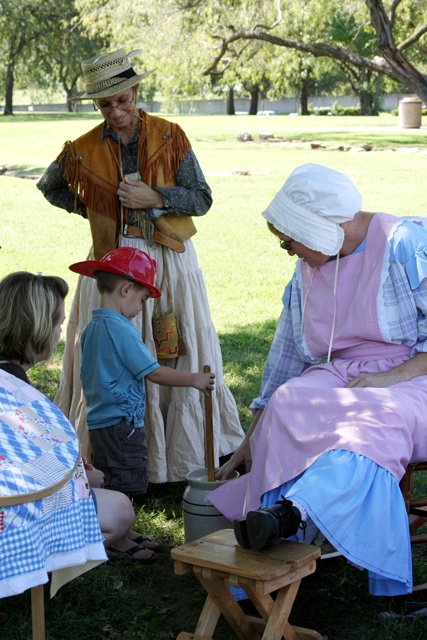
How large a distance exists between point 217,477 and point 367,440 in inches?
33.9

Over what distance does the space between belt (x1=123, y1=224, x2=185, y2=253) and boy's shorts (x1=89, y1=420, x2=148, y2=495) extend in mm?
935

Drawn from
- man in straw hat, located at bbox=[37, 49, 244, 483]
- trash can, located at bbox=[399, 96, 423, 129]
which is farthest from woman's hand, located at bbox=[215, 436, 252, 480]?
trash can, located at bbox=[399, 96, 423, 129]

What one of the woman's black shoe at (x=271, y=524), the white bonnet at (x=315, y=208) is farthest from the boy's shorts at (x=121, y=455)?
the woman's black shoe at (x=271, y=524)

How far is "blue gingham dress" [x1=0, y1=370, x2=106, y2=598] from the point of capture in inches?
92.0

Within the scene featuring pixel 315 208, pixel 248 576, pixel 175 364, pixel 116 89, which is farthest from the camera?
pixel 175 364

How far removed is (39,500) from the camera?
2.43 metres

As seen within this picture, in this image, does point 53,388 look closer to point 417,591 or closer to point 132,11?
point 417,591

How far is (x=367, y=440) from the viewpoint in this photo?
2.89m

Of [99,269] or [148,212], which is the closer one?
[99,269]

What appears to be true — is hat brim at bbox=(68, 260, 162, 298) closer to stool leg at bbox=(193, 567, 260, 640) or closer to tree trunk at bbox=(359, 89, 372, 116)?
stool leg at bbox=(193, 567, 260, 640)

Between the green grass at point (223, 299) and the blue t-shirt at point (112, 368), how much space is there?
59 cm

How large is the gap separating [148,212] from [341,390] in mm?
1561

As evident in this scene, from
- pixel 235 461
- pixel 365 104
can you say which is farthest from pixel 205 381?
pixel 365 104

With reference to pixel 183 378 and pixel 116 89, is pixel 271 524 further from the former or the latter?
pixel 116 89
